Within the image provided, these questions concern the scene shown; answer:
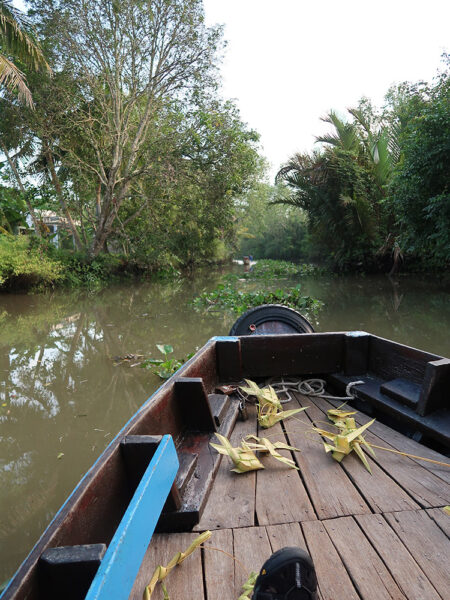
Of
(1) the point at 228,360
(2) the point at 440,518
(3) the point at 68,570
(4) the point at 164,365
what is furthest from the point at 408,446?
(4) the point at 164,365

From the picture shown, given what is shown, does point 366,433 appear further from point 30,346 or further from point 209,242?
point 209,242

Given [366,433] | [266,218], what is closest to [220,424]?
[366,433]

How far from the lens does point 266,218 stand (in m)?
56.8

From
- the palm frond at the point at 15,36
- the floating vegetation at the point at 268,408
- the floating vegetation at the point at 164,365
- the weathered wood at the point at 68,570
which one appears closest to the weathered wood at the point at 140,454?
the weathered wood at the point at 68,570

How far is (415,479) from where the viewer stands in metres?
1.72

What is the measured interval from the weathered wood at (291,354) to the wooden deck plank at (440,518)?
1.49 meters

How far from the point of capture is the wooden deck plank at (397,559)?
3.76 ft

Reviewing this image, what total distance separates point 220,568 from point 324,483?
25.6 inches

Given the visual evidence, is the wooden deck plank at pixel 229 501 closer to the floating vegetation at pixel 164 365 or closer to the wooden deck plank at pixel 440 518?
the wooden deck plank at pixel 440 518

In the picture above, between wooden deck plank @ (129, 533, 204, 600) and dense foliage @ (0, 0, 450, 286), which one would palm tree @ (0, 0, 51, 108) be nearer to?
dense foliage @ (0, 0, 450, 286)

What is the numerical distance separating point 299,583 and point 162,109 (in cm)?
1918

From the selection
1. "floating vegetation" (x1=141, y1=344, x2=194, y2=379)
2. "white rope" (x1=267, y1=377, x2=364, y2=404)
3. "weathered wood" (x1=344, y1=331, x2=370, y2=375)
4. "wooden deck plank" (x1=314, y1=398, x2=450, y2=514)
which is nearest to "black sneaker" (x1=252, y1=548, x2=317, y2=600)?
"wooden deck plank" (x1=314, y1=398, x2=450, y2=514)

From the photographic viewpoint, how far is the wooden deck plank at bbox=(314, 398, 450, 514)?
5.16ft

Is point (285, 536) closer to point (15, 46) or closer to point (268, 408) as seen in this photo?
point (268, 408)
